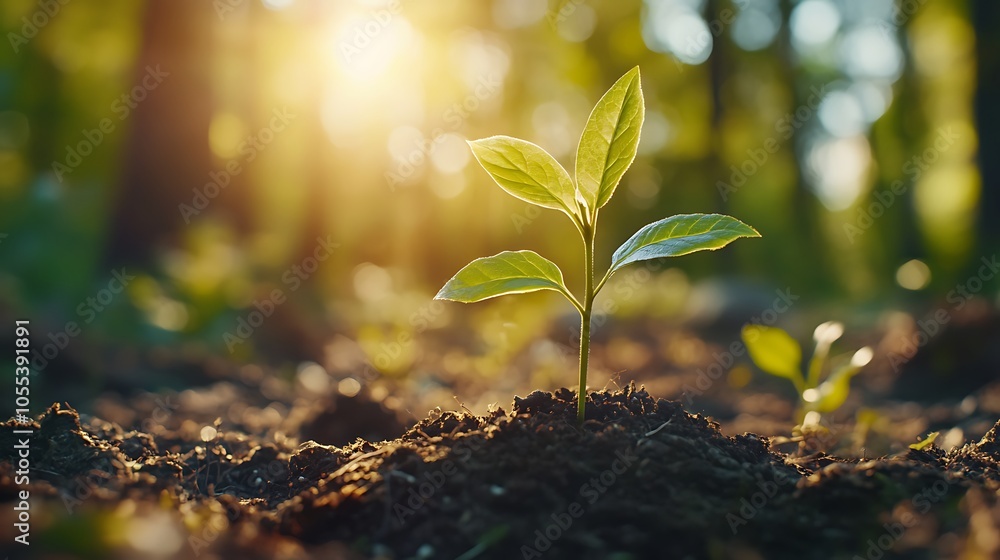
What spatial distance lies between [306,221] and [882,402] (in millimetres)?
12539

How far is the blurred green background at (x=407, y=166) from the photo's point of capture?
731cm

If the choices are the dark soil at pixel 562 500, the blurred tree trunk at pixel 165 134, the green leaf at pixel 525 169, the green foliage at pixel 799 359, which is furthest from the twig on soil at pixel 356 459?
the blurred tree trunk at pixel 165 134

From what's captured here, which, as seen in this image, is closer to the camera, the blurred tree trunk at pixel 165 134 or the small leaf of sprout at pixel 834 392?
the small leaf of sprout at pixel 834 392

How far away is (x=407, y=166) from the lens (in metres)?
20.5

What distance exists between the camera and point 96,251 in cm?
893

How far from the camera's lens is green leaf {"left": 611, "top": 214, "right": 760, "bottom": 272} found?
5.50 feet

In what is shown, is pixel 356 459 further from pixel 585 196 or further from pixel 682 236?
pixel 682 236

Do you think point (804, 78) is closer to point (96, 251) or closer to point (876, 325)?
point (876, 325)

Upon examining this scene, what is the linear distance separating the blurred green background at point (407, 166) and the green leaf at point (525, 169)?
2.09 meters

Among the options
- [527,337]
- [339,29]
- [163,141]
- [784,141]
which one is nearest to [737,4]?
[784,141]

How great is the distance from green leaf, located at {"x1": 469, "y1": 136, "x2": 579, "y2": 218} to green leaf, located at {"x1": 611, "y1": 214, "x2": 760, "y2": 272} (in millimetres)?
212

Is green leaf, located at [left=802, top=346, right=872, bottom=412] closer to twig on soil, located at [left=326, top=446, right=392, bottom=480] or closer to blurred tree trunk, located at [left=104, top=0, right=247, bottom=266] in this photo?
twig on soil, located at [left=326, top=446, right=392, bottom=480]

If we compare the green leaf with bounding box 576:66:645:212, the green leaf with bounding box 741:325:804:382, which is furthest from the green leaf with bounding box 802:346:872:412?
the green leaf with bounding box 576:66:645:212

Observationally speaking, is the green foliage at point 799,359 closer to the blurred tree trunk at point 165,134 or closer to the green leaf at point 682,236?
the green leaf at point 682,236
